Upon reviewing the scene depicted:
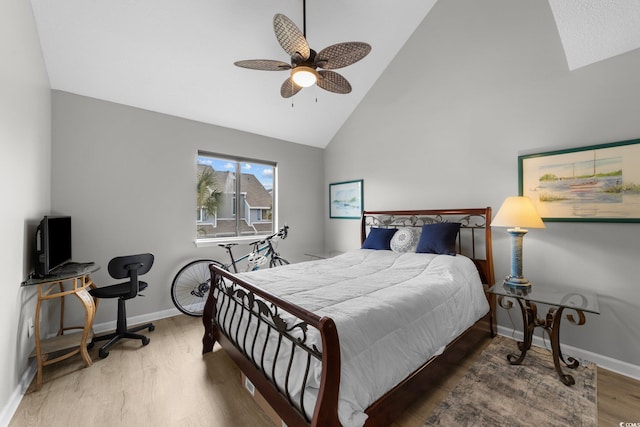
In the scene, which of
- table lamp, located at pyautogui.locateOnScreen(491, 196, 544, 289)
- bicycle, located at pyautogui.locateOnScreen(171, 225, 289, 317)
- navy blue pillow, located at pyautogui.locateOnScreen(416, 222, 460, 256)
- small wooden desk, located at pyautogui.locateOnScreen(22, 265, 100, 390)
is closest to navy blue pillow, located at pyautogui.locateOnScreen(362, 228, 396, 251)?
navy blue pillow, located at pyautogui.locateOnScreen(416, 222, 460, 256)

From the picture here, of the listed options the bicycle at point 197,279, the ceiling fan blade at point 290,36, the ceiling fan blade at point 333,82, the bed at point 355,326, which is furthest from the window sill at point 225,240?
the ceiling fan blade at point 290,36

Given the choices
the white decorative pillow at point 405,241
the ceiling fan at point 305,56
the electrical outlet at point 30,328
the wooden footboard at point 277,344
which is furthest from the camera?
the white decorative pillow at point 405,241

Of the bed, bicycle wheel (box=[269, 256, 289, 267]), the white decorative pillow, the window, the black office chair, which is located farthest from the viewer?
bicycle wheel (box=[269, 256, 289, 267])

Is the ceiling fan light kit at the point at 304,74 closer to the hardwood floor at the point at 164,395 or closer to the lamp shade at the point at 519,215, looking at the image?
the lamp shade at the point at 519,215

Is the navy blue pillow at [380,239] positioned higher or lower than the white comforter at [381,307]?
higher

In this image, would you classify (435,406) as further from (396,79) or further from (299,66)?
(396,79)

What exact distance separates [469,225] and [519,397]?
66.0 inches

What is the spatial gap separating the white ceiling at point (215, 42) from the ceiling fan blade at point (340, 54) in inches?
37.8

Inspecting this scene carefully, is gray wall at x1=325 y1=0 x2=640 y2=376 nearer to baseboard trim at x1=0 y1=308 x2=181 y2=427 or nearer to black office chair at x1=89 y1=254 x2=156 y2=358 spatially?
black office chair at x1=89 y1=254 x2=156 y2=358

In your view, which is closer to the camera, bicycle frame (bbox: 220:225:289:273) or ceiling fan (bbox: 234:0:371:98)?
ceiling fan (bbox: 234:0:371:98)

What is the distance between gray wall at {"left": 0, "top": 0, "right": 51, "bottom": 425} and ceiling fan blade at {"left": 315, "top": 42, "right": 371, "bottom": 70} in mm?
2010

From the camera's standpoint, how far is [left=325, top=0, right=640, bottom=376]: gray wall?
6.91ft

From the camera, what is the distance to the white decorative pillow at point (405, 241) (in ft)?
10.1

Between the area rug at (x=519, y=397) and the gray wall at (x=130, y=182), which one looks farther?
the gray wall at (x=130, y=182)
